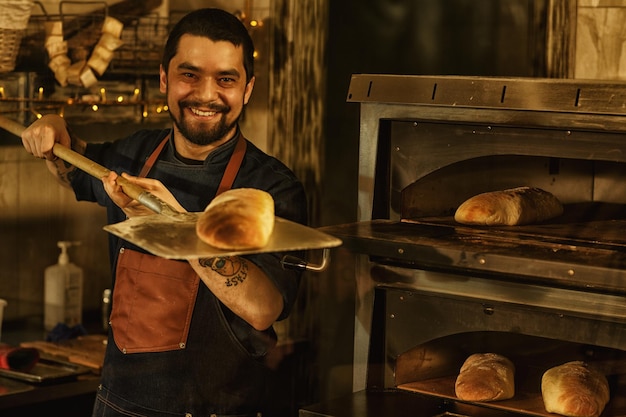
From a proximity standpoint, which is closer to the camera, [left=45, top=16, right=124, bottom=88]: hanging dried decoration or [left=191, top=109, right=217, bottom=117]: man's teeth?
[left=191, top=109, right=217, bottom=117]: man's teeth

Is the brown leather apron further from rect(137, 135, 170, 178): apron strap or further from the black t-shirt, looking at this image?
rect(137, 135, 170, 178): apron strap

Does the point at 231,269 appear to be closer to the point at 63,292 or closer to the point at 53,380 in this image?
the point at 53,380

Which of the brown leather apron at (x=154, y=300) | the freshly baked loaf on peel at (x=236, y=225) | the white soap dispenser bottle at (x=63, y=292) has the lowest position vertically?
the white soap dispenser bottle at (x=63, y=292)

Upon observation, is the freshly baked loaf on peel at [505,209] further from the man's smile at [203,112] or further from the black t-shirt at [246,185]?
the man's smile at [203,112]

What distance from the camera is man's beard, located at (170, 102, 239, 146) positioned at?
247 cm

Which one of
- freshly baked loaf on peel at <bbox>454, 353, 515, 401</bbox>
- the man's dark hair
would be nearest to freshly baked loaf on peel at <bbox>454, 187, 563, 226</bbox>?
freshly baked loaf on peel at <bbox>454, 353, 515, 401</bbox>

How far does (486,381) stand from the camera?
6.82 ft

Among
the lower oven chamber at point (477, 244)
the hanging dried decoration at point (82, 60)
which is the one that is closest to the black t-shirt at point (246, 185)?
the lower oven chamber at point (477, 244)

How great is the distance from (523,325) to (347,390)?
1.69 m

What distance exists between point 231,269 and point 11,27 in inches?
54.7

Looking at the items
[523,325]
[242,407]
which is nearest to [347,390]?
[242,407]

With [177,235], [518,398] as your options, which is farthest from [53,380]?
[518,398]

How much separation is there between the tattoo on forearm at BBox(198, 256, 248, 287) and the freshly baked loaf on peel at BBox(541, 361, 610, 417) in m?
0.64

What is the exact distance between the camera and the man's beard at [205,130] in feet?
8.09
